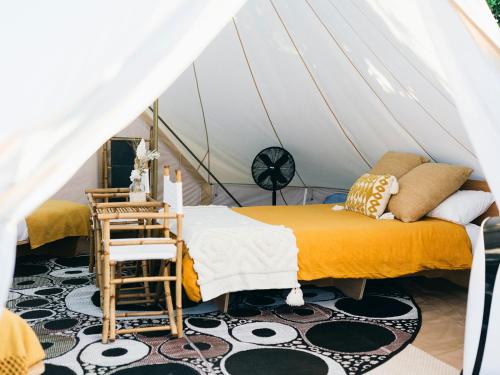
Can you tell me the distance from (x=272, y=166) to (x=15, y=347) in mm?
3715

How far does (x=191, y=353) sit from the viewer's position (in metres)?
2.78

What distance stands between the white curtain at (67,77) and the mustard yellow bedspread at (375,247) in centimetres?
169

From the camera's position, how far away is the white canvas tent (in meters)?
1.58

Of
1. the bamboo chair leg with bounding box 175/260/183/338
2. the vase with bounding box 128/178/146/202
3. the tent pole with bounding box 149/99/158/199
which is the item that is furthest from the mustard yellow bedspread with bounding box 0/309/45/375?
the tent pole with bounding box 149/99/158/199

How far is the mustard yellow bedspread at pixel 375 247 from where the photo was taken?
3.38m

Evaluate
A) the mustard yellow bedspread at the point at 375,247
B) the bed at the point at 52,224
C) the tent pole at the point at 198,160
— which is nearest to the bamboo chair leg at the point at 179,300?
the mustard yellow bedspread at the point at 375,247

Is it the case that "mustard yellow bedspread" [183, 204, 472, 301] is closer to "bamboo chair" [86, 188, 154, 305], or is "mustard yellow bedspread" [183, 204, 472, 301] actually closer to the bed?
"bamboo chair" [86, 188, 154, 305]

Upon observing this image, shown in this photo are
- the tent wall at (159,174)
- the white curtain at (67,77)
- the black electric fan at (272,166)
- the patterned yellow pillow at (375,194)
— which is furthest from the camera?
the tent wall at (159,174)

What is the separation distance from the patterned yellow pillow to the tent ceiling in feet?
1.55

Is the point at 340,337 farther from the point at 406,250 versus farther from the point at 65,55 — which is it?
the point at 65,55

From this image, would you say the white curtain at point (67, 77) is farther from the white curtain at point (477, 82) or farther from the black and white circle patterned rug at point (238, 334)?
the black and white circle patterned rug at point (238, 334)

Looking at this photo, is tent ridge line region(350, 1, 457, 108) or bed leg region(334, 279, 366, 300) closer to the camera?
tent ridge line region(350, 1, 457, 108)

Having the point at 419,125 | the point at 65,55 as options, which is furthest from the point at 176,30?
the point at 419,125

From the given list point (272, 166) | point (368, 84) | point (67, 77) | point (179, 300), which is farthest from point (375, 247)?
point (67, 77)
